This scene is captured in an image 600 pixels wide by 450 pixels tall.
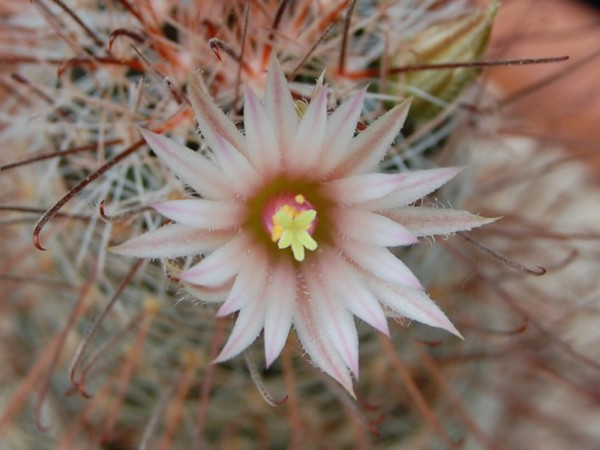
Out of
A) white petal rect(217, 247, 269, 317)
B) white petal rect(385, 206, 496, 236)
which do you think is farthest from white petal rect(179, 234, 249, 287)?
white petal rect(385, 206, 496, 236)

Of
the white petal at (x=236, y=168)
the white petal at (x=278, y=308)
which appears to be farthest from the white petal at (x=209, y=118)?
the white petal at (x=278, y=308)

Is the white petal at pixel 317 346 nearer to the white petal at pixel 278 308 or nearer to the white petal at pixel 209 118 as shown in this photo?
the white petal at pixel 278 308

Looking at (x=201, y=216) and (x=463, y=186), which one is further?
(x=463, y=186)

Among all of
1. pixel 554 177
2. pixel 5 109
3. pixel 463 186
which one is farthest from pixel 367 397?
pixel 554 177

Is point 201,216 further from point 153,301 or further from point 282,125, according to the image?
point 153,301

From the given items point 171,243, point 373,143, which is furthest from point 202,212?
point 373,143

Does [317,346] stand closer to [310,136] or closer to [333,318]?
[333,318]
